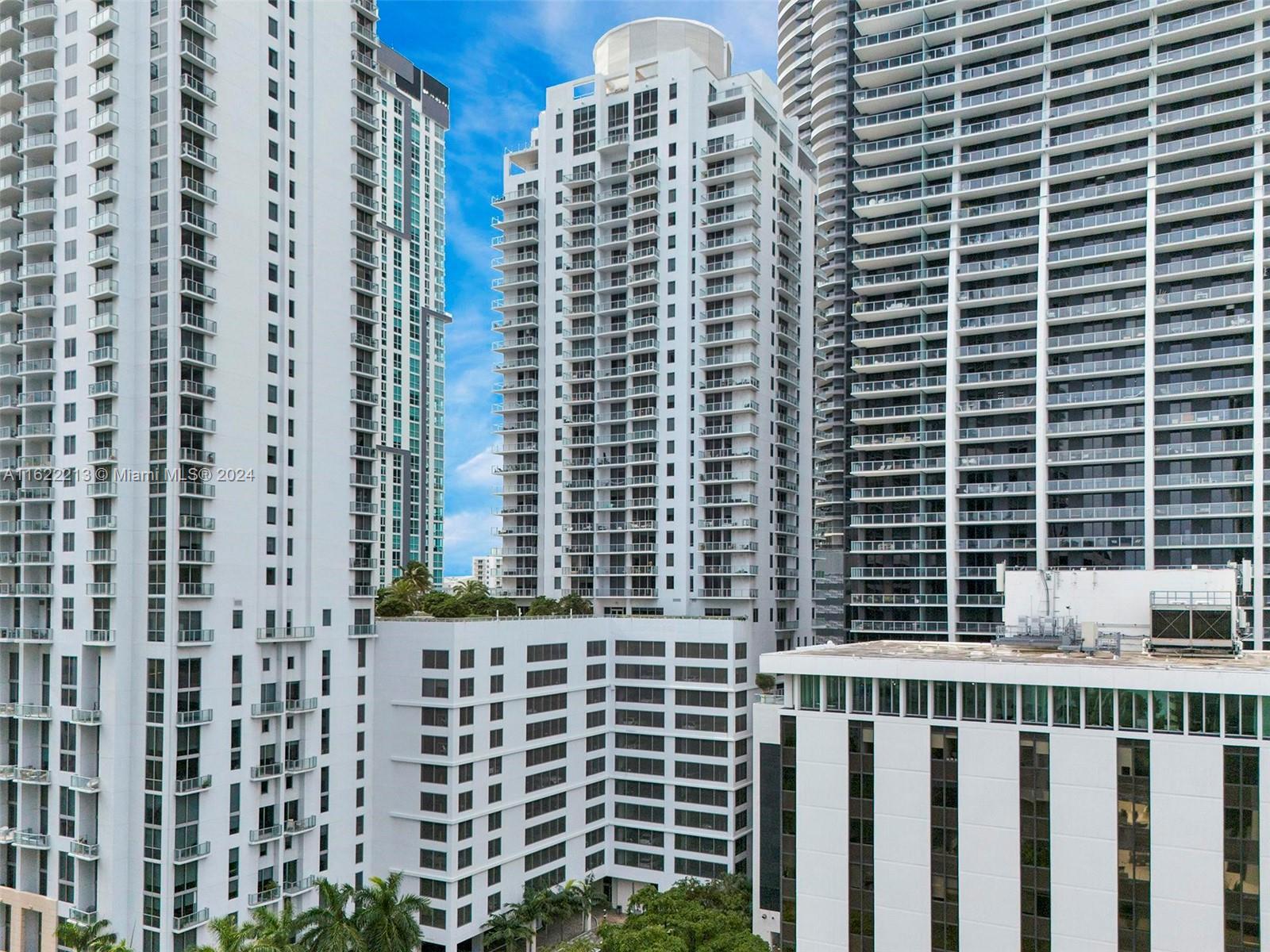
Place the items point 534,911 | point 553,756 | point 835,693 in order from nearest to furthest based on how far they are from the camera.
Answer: point 835,693
point 534,911
point 553,756

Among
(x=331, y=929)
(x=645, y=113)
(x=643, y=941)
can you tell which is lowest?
(x=643, y=941)

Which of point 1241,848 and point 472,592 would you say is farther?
point 472,592

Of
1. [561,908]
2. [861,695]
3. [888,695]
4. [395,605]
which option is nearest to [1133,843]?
[888,695]

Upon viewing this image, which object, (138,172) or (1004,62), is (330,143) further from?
(1004,62)

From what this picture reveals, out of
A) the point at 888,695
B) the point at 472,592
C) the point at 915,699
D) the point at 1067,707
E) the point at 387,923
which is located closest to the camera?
the point at 1067,707

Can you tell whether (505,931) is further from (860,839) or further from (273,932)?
(860,839)

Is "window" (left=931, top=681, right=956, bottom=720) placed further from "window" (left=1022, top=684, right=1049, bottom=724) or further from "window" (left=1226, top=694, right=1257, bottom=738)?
"window" (left=1226, top=694, right=1257, bottom=738)

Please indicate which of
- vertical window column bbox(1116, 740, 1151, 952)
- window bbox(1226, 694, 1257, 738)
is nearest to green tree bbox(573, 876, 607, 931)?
vertical window column bbox(1116, 740, 1151, 952)

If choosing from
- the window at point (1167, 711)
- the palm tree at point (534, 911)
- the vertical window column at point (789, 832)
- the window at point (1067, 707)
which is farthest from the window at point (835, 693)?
the palm tree at point (534, 911)

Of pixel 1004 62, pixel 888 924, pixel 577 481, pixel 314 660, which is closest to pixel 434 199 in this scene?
pixel 577 481
